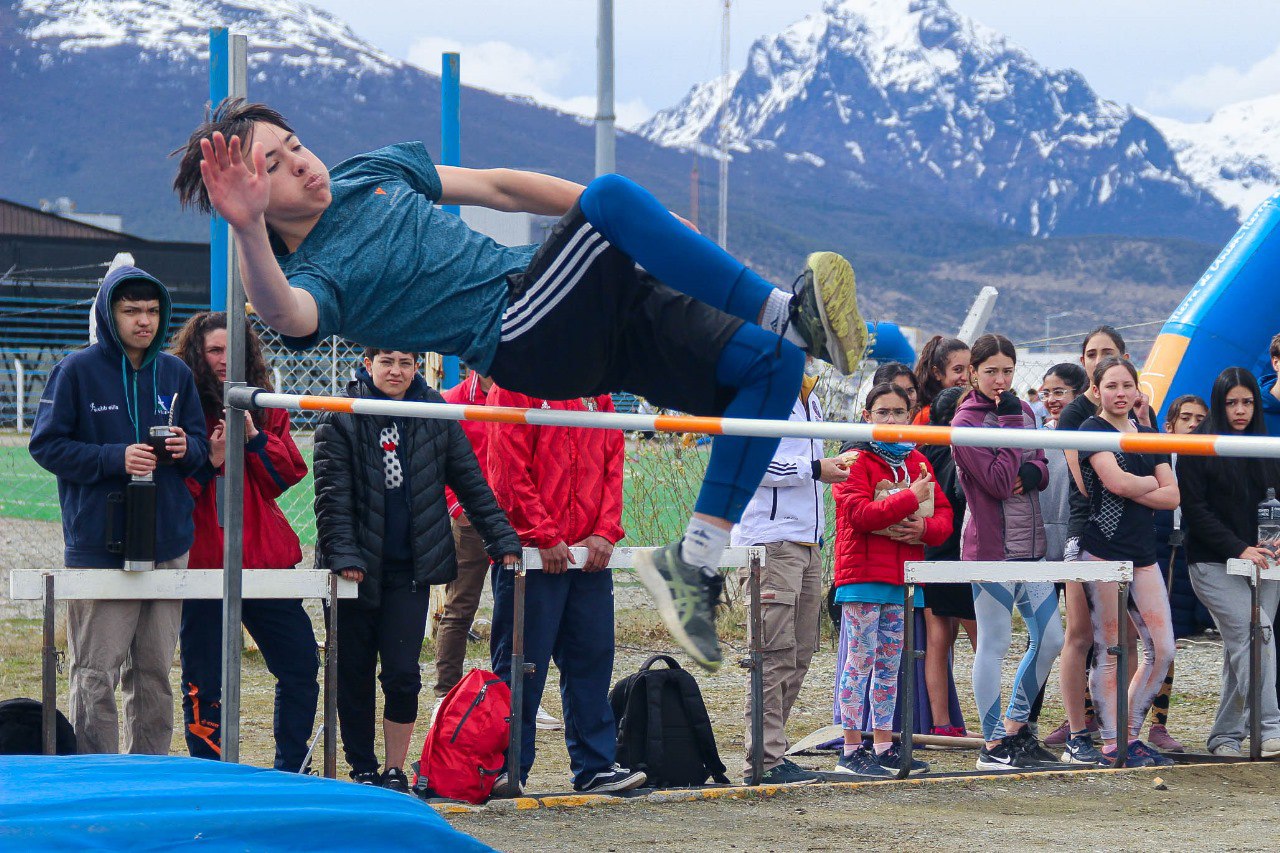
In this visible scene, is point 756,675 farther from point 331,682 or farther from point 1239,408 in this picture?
point 1239,408

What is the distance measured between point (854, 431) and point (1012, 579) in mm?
2578

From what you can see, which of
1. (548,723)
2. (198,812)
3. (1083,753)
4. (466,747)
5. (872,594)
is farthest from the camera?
(548,723)

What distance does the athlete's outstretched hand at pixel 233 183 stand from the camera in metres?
3.22

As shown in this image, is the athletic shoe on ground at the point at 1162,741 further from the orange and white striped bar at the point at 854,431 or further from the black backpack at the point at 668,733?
the orange and white striped bar at the point at 854,431

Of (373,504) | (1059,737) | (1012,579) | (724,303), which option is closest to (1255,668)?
(1059,737)

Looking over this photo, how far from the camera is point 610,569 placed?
215 inches

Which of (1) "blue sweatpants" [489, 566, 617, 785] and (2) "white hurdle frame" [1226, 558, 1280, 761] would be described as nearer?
(1) "blue sweatpants" [489, 566, 617, 785]

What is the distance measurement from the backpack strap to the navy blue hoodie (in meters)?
1.78

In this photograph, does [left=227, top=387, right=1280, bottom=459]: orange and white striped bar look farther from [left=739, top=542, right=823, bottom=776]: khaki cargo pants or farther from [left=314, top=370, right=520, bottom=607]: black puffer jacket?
[left=739, top=542, right=823, bottom=776]: khaki cargo pants

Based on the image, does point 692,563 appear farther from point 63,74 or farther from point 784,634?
point 63,74

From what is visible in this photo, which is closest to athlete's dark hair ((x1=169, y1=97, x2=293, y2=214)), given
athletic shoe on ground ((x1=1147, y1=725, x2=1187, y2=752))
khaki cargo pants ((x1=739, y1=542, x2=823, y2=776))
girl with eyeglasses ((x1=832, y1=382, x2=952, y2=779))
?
khaki cargo pants ((x1=739, y1=542, x2=823, y2=776))

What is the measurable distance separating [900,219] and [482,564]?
17184cm

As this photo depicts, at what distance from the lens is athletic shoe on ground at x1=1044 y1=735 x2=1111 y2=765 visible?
5.83 m

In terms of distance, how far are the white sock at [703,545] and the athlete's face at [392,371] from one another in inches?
77.8
